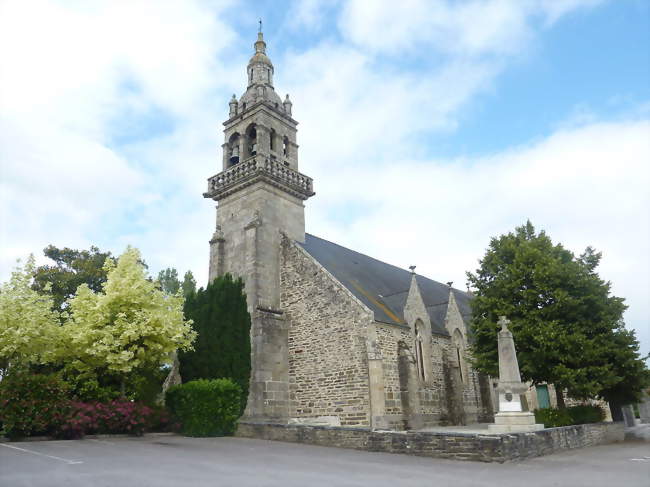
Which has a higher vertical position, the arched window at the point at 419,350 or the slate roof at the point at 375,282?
the slate roof at the point at 375,282

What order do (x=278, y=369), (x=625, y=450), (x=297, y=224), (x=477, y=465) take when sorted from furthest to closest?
(x=297, y=224) < (x=278, y=369) < (x=625, y=450) < (x=477, y=465)

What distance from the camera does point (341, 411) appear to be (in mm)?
19969

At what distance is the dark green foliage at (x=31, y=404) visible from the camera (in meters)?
14.3

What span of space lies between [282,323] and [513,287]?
10.3 m

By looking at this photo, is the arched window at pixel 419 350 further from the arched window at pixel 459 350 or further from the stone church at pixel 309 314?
the arched window at pixel 459 350

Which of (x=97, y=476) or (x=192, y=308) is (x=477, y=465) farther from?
(x=192, y=308)

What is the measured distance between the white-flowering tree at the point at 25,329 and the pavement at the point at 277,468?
368 centimetres

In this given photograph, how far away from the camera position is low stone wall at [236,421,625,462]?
11.2 meters

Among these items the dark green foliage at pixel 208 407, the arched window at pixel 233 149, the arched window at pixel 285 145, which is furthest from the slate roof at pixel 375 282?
the dark green foliage at pixel 208 407

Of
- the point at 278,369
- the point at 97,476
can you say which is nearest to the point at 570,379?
the point at 278,369

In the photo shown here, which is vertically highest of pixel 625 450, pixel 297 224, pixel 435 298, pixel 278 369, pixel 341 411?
pixel 297 224

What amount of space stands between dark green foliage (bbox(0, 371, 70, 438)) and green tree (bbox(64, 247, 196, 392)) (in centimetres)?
196

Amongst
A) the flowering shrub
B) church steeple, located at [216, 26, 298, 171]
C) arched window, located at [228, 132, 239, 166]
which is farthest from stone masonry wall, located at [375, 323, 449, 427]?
arched window, located at [228, 132, 239, 166]

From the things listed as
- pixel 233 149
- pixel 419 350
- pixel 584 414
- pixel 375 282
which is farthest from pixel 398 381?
pixel 233 149
